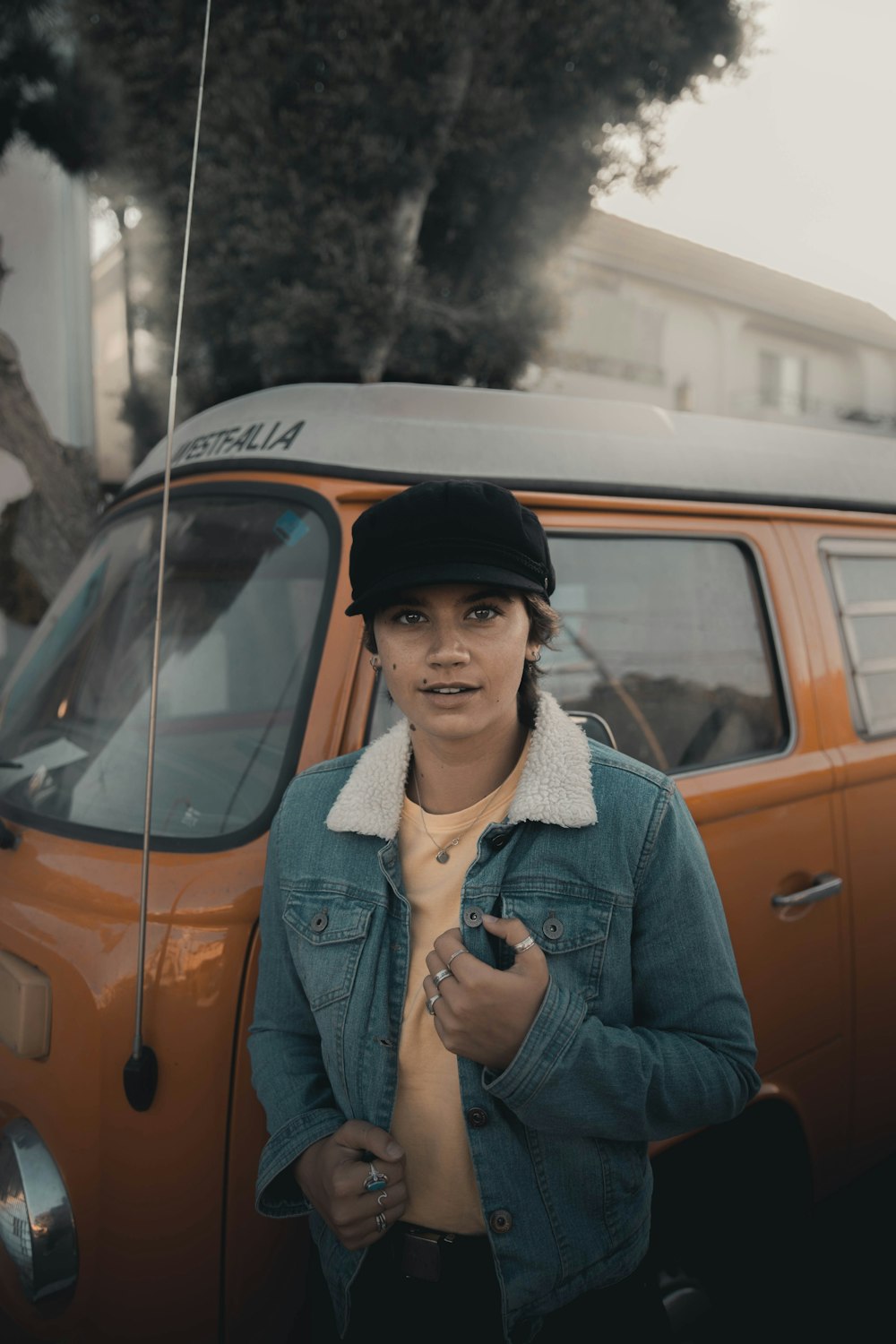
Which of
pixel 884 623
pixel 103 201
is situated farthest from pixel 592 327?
pixel 884 623

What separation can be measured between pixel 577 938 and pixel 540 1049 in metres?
0.16

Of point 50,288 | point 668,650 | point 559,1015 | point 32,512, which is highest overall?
point 50,288

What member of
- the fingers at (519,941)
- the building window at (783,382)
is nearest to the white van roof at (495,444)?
the fingers at (519,941)

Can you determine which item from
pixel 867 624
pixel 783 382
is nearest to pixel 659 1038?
pixel 867 624

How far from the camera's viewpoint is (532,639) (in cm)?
151

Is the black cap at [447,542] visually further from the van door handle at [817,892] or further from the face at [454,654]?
the van door handle at [817,892]

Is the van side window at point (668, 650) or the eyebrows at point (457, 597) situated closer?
the eyebrows at point (457, 597)

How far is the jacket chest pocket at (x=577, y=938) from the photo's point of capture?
4.36 feet

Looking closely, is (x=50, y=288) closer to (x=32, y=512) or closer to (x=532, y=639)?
(x=32, y=512)

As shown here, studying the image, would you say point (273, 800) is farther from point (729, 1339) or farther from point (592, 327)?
point (592, 327)

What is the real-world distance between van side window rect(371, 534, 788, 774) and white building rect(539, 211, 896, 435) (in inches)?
582

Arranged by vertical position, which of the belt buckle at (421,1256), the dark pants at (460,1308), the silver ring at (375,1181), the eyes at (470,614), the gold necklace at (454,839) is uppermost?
the eyes at (470,614)

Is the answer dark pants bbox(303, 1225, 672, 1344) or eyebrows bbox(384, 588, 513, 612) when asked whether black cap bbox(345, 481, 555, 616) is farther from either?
dark pants bbox(303, 1225, 672, 1344)

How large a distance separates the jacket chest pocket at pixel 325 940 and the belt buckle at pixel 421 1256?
332 mm
